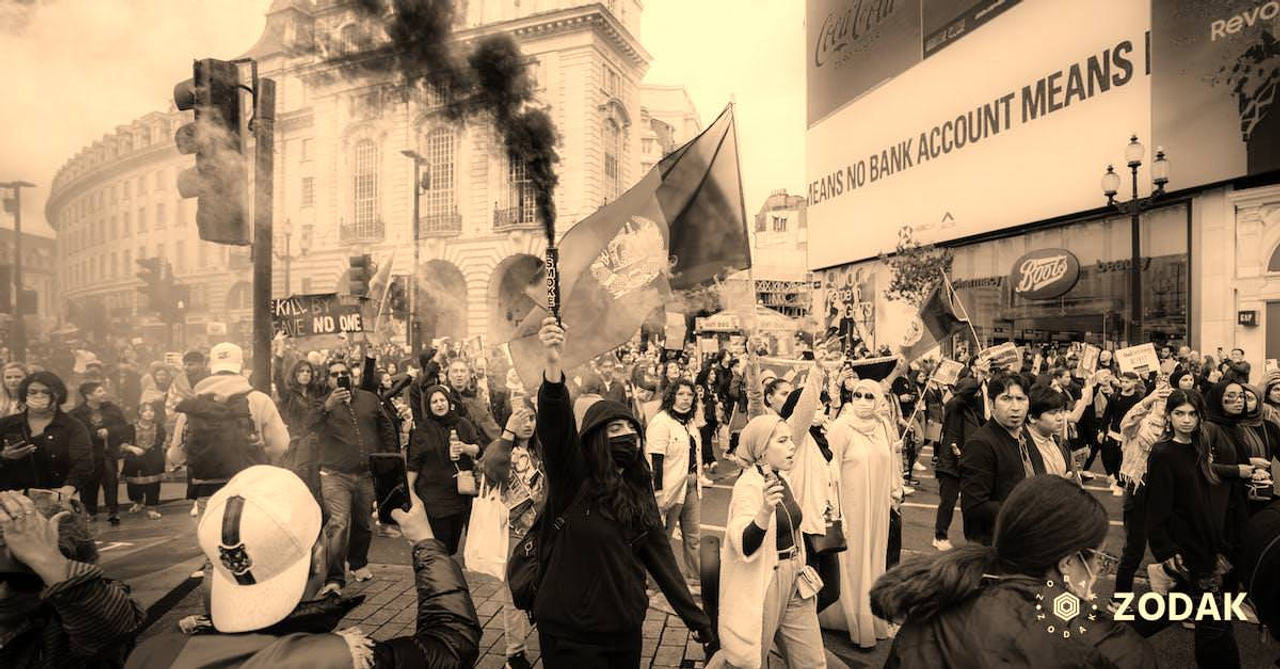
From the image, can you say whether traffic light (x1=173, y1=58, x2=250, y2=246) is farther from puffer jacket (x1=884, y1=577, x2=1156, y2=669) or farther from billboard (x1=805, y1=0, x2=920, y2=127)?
billboard (x1=805, y1=0, x2=920, y2=127)

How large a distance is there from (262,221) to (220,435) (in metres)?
1.82

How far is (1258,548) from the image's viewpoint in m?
3.17

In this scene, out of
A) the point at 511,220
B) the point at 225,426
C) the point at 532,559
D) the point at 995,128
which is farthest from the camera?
the point at 995,128

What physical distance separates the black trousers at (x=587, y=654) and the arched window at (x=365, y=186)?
575cm

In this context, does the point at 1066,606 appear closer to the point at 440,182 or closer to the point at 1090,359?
the point at 440,182

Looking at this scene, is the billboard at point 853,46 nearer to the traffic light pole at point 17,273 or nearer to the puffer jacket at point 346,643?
the traffic light pole at point 17,273

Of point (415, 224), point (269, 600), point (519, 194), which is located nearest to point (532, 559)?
point (269, 600)

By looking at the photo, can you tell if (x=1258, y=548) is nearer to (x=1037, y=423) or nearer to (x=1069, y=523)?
(x=1037, y=423)

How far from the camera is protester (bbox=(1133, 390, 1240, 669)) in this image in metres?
3.82

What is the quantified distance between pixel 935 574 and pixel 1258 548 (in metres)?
2.44

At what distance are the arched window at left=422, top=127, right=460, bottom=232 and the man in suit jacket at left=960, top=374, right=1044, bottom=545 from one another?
5116 millimetres

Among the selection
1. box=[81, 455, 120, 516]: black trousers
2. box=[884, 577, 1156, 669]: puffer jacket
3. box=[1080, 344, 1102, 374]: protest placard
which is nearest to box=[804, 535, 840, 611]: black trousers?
box=[884, 577, 1156, 669]: puffer jacket

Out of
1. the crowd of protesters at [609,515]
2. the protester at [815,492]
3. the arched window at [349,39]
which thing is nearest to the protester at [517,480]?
the crowd of protesters at [609,515]

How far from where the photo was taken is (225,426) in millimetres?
5078
